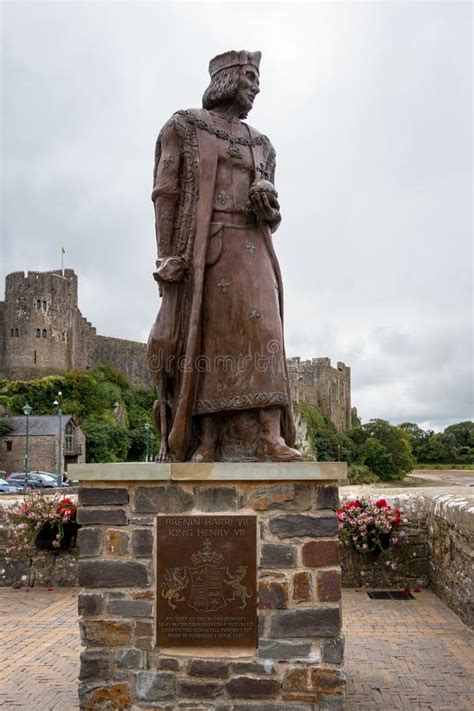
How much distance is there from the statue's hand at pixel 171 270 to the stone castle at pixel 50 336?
52809mm

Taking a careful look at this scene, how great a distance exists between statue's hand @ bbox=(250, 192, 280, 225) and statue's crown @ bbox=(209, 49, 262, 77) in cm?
99

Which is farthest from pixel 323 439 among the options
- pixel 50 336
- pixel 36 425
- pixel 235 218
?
pixel 235 218

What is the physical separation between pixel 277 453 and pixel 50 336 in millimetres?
54076

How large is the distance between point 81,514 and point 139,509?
1.18 feet

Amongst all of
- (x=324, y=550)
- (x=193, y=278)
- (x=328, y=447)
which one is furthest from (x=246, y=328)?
(x=328, y=447)

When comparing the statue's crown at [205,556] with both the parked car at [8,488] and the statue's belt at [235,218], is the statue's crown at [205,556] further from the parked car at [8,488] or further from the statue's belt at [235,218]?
the parked car at [8,488]

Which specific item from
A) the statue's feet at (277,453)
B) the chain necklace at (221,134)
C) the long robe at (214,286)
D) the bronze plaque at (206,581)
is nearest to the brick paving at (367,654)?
the bronze plaque at (206,581)

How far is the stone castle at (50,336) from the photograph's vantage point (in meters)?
55.9

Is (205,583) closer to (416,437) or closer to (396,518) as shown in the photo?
(396,518)

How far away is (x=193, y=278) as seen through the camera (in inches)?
187

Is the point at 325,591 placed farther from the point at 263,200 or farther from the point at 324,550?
the point at 263,200

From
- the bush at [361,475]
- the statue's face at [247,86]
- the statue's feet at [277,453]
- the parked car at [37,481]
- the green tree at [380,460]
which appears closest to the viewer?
the statue's feet at [277,453]

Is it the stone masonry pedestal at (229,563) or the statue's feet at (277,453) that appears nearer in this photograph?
the stone masonry pedestal at (229,563)

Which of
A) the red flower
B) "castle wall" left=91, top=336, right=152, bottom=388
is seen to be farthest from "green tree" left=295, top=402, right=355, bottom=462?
the red flower
